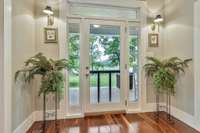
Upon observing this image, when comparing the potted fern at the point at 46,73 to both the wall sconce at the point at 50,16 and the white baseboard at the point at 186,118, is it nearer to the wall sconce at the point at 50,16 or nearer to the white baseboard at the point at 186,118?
the wall sconce at the point at 50,16

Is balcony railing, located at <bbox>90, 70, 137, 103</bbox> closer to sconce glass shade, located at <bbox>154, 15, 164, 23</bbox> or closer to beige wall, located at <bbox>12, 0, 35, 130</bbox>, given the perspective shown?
sconce glass shade, located at <bbox>154, 15, 164, 23</bbox>

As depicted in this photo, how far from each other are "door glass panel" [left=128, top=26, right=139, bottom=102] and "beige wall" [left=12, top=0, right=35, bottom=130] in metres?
2.21

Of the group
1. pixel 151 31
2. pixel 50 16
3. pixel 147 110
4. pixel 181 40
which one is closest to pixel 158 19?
pixel 151 31

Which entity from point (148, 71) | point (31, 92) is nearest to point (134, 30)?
point (148, 71)

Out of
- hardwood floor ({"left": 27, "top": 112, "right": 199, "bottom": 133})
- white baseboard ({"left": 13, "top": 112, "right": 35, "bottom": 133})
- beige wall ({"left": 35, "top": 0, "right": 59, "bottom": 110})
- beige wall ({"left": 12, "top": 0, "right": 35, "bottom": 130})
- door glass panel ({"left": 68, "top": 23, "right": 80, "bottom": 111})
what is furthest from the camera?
door glass panel ({"left": 68, "top": 23, "right": 80, "bottom": 111})

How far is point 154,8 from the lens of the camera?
420cm

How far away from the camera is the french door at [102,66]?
12.8ft

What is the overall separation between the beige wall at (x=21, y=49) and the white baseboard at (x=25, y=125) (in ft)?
0.21

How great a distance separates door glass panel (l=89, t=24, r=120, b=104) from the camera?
402 cm

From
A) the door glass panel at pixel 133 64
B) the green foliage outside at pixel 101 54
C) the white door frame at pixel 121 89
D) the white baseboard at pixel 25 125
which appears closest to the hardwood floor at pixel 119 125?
the white baseboard at pixel 25 125

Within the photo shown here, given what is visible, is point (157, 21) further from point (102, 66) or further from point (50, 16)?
point (50, 16)

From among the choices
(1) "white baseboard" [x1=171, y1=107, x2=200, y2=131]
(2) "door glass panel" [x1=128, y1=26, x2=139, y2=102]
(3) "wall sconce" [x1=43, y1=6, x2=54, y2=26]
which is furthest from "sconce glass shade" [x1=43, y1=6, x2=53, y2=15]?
(1) "white baseboard" [x1=171, y1=107, x2=200, y2=131]

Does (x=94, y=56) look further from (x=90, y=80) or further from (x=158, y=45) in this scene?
(x=158, y=45)

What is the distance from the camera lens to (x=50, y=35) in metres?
3.68
